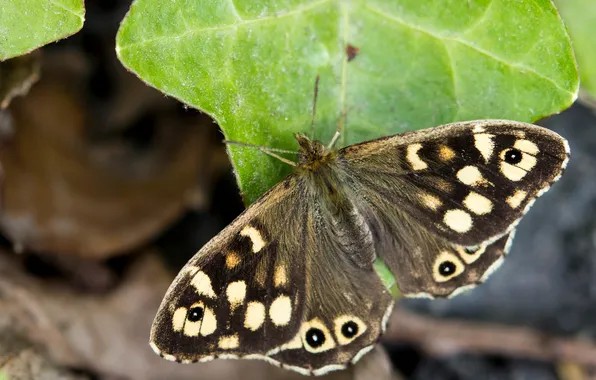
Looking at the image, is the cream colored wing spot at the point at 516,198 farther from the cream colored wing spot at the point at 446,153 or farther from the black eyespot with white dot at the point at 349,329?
the black eyespot with white dot at the point at 349,329

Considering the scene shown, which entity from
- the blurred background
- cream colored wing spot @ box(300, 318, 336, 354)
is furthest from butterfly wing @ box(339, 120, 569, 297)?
the blurred background

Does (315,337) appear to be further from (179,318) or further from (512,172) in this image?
(512,172)

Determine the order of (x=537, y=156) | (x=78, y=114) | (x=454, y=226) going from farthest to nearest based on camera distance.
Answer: (x=78, y=114)
(x=454, y=226)
(x=537, y=156)

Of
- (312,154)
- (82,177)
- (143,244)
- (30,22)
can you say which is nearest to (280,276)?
(312,154)

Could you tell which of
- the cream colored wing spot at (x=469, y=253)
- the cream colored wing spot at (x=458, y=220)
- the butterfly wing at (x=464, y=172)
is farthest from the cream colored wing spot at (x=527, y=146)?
the cream colored wing spot at (x=469, y=253)

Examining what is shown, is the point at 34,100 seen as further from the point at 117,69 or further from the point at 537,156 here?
the point at 537,156

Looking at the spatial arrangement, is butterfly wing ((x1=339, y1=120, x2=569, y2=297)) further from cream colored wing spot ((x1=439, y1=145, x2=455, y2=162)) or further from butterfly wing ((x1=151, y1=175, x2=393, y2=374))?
butterfly wing ((x1=151, y1=175, x2=393, y2=374))

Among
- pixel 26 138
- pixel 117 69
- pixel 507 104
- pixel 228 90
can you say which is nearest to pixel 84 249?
pixel 26 138
